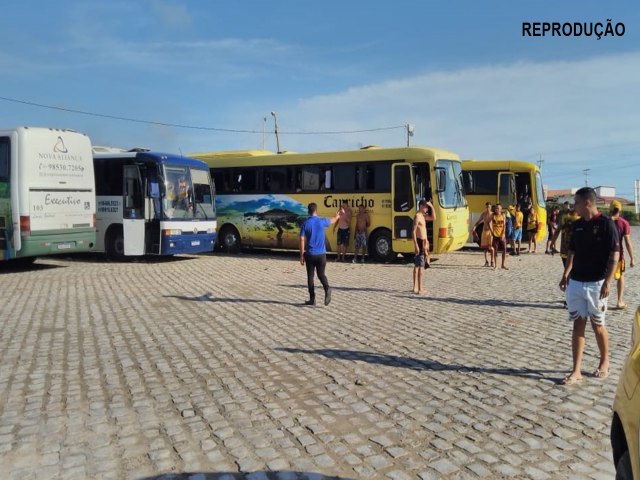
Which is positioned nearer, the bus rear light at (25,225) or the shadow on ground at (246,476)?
the shadow on ground at (246,476)

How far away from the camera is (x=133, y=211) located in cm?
1666

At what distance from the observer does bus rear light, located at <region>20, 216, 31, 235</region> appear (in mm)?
13273

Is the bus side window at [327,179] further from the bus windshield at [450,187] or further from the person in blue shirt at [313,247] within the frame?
the person in blue shirt at [313,247]

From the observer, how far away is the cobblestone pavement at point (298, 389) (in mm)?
3898

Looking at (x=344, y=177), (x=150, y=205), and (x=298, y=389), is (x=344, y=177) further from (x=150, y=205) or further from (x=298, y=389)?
(x=298, y=389)

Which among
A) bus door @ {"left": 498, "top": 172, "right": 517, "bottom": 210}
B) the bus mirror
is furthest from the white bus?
bus door @ {"left": 498, "top": 172, "right": 517, "bottom": 210}

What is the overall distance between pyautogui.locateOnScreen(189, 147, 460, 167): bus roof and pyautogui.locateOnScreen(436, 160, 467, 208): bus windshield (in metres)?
0.23

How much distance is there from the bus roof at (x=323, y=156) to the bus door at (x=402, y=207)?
16.4 inches

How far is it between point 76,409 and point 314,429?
212 centimetres

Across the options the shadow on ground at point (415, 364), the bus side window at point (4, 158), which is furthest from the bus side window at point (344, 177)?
the shadow on ground at point (415, 364)

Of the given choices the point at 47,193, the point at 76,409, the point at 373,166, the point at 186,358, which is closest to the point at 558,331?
the point at 186,358

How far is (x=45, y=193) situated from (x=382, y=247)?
30.9 feet

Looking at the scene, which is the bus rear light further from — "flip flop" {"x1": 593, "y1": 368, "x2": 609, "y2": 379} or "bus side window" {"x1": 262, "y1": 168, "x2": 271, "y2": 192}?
"flip flop" {"x1": 593, "y1": 368, "x2": 609, "y2": 379}

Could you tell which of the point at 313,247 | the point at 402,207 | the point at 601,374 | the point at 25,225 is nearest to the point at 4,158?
the point at 25,225
